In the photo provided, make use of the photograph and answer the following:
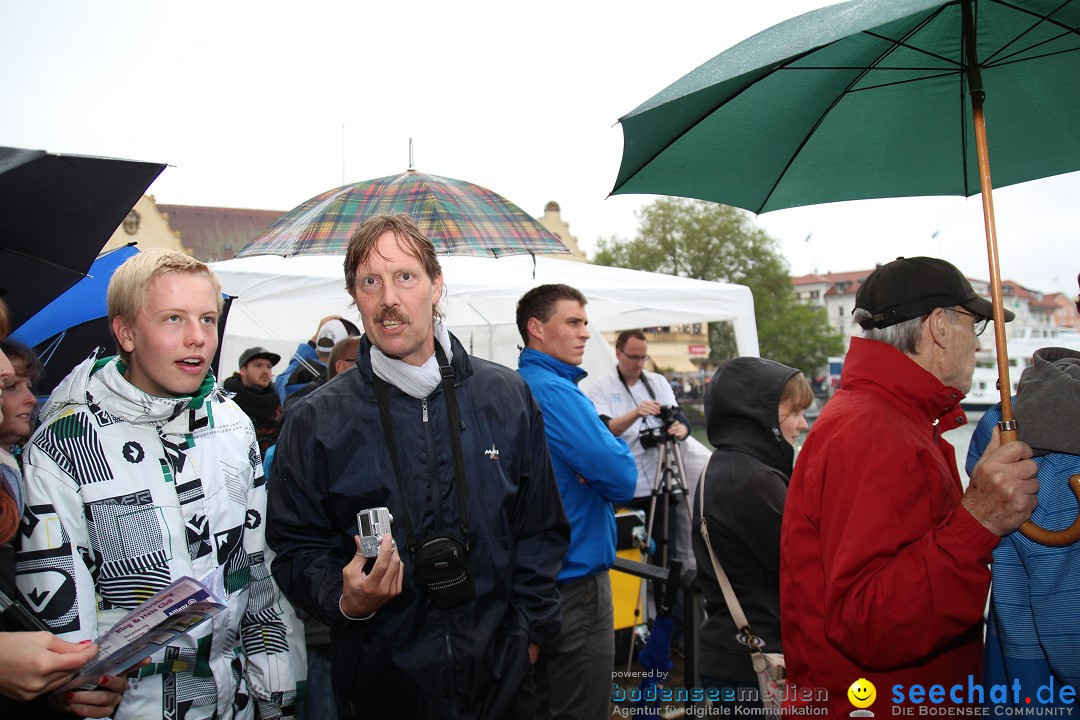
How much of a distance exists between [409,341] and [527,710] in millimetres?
1168

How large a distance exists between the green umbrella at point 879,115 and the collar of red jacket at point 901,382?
0.69 feet

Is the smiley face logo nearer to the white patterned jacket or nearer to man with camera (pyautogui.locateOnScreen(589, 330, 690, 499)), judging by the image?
the white patterned jacket

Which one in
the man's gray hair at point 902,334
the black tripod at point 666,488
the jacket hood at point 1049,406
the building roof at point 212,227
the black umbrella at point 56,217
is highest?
the building roof at point 212,227

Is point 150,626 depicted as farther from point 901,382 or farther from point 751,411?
point 751,411

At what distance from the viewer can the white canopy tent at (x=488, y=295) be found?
5348 mm

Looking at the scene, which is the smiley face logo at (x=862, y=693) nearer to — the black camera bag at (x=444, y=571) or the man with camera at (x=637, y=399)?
the black camera bag at (x=444, y=571)

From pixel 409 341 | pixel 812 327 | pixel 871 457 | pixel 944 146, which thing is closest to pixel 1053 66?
pixel 944 146

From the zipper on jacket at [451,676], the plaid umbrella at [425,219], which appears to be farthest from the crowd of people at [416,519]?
the plaid umbrella at [425,219]

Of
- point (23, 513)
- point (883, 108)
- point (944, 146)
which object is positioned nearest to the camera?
point (23, 513)

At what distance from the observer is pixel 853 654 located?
1.85 m

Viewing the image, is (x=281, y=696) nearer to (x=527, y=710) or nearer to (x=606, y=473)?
(x=527, y=710)

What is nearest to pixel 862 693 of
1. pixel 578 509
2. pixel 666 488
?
pixel 578 509

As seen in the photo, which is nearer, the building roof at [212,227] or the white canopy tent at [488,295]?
the white canopy tent at [488,295]

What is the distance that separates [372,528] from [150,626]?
52 cm
